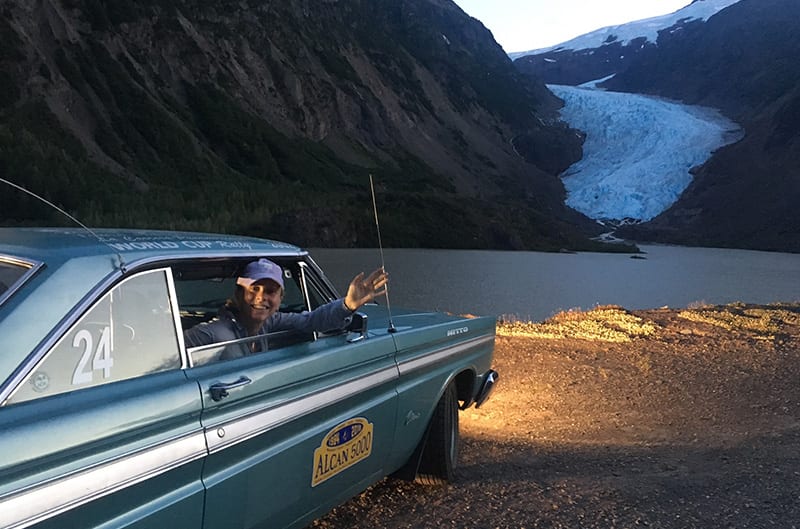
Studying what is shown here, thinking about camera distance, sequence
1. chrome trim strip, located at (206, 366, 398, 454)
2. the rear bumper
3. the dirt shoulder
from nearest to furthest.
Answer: chrome trim strip, located at (206, 366, 398, 454) → the dirt shoulder → the rear bumper

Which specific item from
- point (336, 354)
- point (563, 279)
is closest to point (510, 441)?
point (336, 354)

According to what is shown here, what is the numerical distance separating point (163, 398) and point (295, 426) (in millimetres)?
666

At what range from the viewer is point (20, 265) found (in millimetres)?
2086

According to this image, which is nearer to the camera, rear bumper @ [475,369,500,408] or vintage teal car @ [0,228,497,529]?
vintage teal car @ [0,228,497,529]

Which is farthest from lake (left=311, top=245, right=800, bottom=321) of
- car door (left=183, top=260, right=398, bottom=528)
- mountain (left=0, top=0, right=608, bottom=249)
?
car door (left=183, top=260, right=398, bottom=528)

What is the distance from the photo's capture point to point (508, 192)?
7062 centimetres

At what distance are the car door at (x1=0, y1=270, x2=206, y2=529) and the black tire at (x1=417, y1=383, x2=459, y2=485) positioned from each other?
2.02m

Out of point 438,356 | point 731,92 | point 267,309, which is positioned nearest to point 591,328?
point 438,356

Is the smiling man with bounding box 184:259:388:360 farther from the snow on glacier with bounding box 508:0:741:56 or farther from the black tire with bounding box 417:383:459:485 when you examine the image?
the snow on glacier with bounding box 508:0:741:56

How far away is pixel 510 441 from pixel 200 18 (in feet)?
168

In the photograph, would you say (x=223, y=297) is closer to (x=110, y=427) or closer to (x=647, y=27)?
(x=110, y=427)

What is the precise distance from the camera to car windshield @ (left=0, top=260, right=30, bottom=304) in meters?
2.03

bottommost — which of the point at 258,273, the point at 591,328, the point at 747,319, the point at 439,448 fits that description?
the point at 747,319

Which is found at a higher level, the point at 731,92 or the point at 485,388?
the point at 731,92
